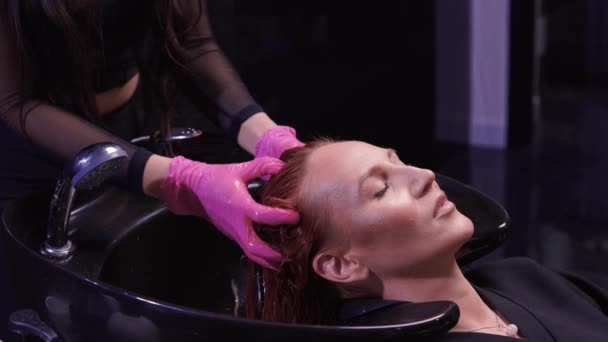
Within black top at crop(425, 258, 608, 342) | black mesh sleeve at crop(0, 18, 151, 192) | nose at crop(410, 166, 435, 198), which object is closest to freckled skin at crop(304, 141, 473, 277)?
nose at crop(410, 166, 435, 198)

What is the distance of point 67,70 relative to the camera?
1.35m

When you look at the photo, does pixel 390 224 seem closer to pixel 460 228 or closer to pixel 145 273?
pixel 460 228

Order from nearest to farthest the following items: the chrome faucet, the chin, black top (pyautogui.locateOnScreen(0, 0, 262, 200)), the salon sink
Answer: the salon sink < the chrome faucet < the chin < black top (pyautogui.locateOnScreen(0, 0, 262, 200))

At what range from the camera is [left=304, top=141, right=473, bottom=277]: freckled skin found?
1.17 meters

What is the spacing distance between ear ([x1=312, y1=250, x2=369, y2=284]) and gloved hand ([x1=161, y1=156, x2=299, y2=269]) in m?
0.07

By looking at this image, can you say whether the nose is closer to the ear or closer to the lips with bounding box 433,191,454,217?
the lips with bounding box 433,191,454,217

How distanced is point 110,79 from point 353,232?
588mm

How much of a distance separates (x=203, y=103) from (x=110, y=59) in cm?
20

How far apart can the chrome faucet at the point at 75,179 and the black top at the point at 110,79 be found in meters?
0.13

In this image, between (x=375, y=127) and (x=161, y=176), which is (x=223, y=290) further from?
(x=375, y=127)

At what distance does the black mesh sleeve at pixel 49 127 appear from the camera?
49.7 inches

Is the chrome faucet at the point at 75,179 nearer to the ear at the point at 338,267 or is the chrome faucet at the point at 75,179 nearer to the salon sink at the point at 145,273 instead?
the salon sink at the point at 145,273

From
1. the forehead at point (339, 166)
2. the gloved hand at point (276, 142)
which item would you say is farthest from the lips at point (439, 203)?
the gloved hand at point (276, 142)

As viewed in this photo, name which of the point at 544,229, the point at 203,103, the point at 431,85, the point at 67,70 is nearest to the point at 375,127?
the point at 431,85
